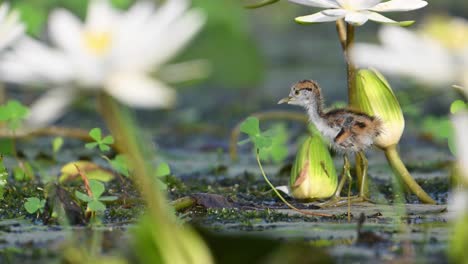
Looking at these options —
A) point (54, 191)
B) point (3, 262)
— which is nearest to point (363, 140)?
point (54, 191)

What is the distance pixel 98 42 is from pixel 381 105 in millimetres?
1687

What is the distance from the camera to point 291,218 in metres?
3.08

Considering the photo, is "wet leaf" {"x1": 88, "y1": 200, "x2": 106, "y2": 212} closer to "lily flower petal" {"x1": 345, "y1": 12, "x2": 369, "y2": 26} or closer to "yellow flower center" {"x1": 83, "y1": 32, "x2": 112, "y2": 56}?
"lily flower petal" {"x1": 345, "y1": 12, "x2": 369, "y2": 26}

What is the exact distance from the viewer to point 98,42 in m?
1.81

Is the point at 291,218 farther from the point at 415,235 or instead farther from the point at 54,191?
the point at 54,191

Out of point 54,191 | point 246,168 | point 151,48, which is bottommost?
point 246,168

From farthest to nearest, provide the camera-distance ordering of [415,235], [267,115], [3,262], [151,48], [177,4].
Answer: [267,115] → [415,235] → [3,262] → [177,4] → [151,48]

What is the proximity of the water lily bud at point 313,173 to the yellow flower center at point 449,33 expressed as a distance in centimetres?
137

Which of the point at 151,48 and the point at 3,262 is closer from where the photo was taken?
the point at 151,48

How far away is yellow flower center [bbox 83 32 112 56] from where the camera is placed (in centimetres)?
178

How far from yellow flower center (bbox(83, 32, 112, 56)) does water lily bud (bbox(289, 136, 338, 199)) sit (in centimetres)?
166

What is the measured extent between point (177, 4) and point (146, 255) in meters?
0.51

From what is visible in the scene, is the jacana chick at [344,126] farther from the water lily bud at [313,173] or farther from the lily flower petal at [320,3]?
the lily flower petal at [320,3]

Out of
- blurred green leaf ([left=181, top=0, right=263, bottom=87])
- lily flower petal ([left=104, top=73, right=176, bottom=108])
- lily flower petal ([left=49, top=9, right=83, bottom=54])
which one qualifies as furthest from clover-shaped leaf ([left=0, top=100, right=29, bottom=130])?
blurred green leaf ([left=181, top=0, right=263, bottom=87])
